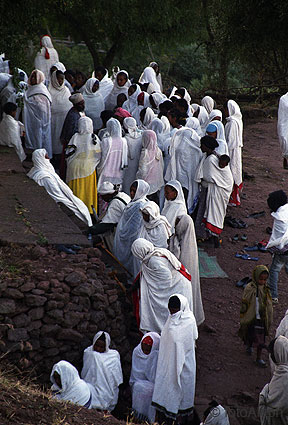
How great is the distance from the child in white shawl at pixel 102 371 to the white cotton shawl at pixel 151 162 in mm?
4736

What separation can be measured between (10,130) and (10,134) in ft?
0.22

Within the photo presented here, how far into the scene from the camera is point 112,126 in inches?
440

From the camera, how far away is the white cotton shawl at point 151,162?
11.3 meters

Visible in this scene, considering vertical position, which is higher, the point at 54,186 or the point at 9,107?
the point at 9,107

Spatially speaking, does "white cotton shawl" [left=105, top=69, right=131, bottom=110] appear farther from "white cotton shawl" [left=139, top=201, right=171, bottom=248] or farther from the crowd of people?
"white cotton shawl" [left=139, top=201, right=171, bottom=248]

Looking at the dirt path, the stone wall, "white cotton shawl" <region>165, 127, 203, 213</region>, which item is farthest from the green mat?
the stone wall

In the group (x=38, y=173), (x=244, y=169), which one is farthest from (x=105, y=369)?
(x=244, y=169)

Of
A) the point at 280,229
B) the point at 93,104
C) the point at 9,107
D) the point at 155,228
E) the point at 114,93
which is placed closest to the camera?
the point at 155,228

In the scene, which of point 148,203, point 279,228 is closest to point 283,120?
point 279,228

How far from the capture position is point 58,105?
12680 mm

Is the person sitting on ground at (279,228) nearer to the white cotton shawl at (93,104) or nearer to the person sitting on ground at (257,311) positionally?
the person sitting on ground at (257,311)

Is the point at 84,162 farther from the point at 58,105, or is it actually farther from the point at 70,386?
the point at 70,386

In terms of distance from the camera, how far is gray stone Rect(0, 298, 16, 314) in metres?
6.79

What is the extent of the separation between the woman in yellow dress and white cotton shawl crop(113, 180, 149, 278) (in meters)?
2.28
